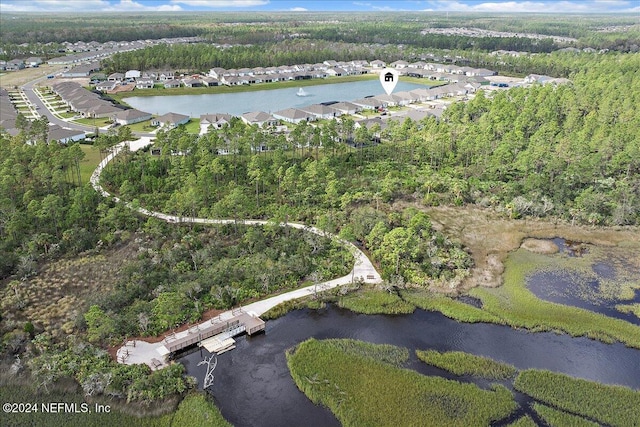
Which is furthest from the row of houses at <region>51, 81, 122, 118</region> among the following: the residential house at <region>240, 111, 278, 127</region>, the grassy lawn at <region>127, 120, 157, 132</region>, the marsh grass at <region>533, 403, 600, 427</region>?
the marsh grass at <region>533, 403, 600, 427</region>

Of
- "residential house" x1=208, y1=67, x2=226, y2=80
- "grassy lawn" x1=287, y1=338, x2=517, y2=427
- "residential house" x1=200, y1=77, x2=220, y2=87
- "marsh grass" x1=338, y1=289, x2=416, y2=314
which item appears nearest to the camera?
"grassy lawn" x1=287, y1=338, x2=517, y2=427

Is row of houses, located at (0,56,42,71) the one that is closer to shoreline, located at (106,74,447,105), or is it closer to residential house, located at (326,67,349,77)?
shoreline, located at (106,74,447,105)

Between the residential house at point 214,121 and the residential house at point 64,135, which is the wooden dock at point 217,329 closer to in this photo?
the residential house at point 64,135

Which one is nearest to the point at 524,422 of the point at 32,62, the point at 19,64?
the point at 19,64

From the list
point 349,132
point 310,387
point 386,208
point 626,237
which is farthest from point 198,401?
point 349,132

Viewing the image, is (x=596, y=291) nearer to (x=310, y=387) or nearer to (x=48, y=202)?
(x=310, y=387)

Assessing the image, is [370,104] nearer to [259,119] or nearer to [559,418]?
[259,119]
